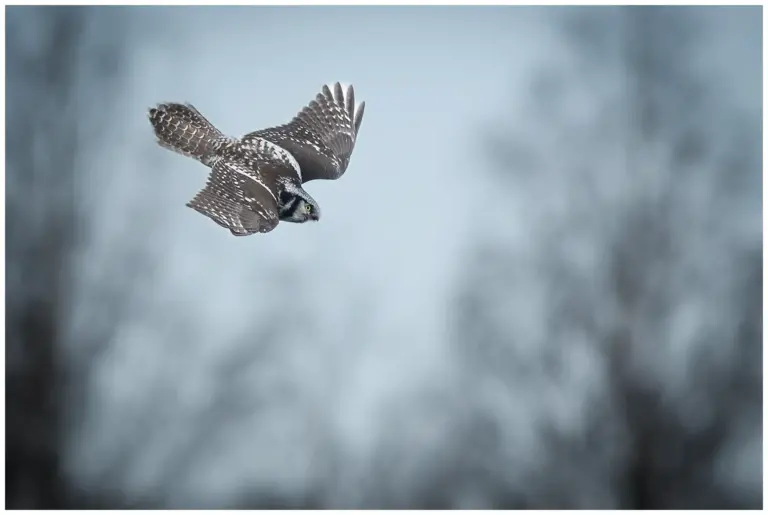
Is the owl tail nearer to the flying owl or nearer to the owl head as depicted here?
the flying owl

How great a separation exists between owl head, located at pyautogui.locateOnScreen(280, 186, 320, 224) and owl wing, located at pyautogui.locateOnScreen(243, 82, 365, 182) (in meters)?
0.49

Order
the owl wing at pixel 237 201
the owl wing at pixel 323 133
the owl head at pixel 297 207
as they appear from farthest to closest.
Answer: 1. the owl wing at pixel 323 133
2. the owl head at pixel 297 207
3. the owl wing at pixel 237 201

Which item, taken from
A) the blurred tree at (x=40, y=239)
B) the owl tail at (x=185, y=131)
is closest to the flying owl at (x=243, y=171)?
the owl tail at (x=185, y=131)

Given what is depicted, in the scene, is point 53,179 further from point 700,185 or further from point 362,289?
point 700,185

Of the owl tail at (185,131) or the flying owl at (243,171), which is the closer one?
the flying owl at (243,171)

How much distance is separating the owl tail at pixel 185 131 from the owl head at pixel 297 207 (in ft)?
1.40

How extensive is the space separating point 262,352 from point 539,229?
2135 mm

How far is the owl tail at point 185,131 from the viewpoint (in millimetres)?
5375

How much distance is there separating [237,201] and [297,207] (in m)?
0.31

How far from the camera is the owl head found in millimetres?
5301

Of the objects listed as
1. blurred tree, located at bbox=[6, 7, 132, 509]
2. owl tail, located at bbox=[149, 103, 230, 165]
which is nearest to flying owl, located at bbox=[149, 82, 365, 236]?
owl tail, located at bbox=[149, 103, 230, 165]

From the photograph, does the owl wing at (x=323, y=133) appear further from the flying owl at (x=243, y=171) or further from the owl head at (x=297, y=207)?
the owl head at (x=297, y=207)

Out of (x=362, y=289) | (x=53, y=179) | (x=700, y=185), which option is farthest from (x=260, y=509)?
(x=700, y=185)

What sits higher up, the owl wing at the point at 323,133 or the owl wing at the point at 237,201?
the owl wing at the point at 323,133
